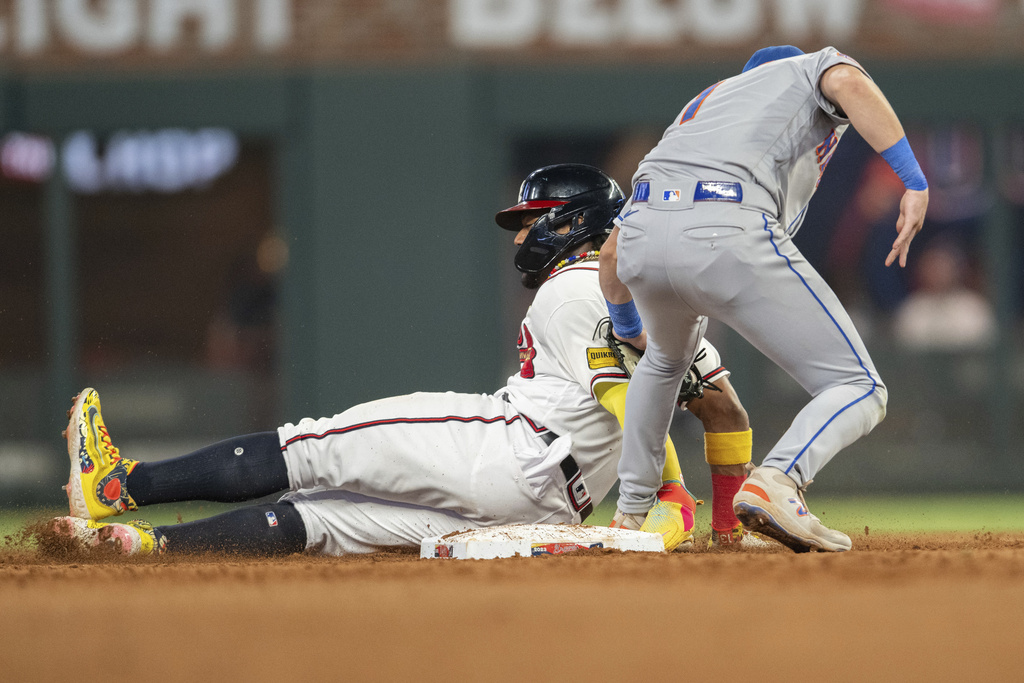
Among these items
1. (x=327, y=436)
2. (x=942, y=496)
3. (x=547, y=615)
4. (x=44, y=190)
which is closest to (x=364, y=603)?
(x=547, y=615)

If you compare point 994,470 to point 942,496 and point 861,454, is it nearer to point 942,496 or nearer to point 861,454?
point 942,496

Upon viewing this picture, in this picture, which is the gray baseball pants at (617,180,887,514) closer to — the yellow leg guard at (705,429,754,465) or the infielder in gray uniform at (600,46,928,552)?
the infielder in gray uniform at (600,46,928,552)

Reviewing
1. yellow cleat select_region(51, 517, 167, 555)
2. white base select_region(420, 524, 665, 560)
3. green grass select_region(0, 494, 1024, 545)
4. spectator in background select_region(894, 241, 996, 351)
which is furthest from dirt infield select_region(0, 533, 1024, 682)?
spectator in background select_region(894, 241, 996, 351)

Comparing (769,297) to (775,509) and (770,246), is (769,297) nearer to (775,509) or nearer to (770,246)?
(770,246)

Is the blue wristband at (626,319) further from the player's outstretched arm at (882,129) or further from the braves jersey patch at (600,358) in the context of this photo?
the player's outstretched arm at (882,129)

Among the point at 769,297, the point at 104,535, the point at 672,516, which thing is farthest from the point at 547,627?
the point at 104,535

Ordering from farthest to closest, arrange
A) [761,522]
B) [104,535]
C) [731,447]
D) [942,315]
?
[942,315]
[731,447]
[104,535]
[761,522]

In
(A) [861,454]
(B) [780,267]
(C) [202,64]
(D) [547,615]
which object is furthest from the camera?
(C) [202,64]
